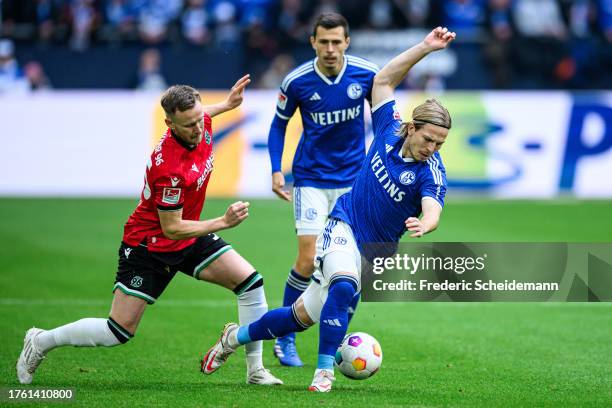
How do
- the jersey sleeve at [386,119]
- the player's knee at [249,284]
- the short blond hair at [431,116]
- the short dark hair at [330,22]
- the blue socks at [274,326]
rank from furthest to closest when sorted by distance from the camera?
the short dark hair at [330,22] < the player's knee at [249,284] < the jersey sleeve at [386,119] < the blue socks at [274,326] < the short blond hair at [431,116]

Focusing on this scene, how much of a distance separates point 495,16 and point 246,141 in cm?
786

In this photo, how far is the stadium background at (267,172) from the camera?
25.6ft

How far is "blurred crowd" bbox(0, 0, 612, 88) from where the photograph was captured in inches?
911

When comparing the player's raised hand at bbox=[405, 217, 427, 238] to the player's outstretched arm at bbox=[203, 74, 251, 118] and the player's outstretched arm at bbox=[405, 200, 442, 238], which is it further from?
the player's outstretched arm at bbox=[203, 74, 251, 118]

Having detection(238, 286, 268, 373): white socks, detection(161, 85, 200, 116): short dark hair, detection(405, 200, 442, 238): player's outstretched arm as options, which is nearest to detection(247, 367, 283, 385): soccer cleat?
detection(238, 286, 268, 373): white socks

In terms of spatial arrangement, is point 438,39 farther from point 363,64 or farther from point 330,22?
point 363,64

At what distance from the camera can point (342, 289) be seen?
687cm

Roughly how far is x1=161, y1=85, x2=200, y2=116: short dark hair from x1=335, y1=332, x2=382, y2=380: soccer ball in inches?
70.7

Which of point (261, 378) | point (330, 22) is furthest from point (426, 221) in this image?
point (330, 22)

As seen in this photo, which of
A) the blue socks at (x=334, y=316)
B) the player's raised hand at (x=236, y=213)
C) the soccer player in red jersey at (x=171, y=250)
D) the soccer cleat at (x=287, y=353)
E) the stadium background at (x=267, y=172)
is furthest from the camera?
the soccer cleat at (x=287, y=353)

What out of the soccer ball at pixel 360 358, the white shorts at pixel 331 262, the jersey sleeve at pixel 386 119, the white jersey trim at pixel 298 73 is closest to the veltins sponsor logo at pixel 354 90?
the white jersey trim at pixel 298 73

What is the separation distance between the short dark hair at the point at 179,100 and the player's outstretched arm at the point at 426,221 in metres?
1.54

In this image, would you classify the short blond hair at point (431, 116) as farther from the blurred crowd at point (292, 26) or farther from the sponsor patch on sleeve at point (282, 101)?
the blurred crowd at point (292, 26)

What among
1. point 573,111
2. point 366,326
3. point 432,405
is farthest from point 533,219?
point 432,405
